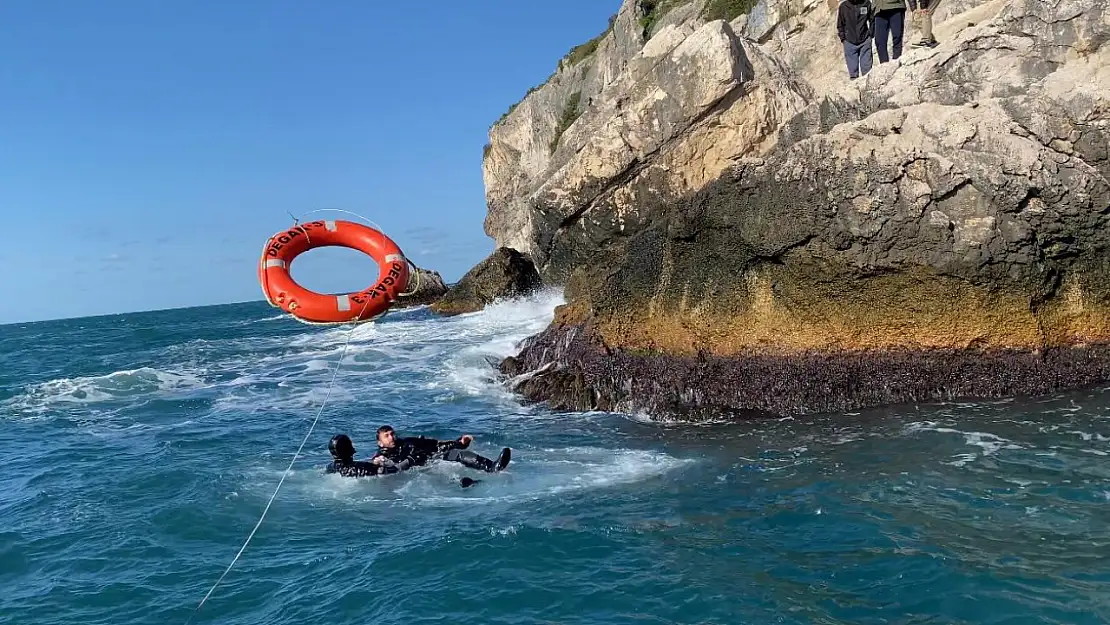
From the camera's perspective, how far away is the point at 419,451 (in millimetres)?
9539

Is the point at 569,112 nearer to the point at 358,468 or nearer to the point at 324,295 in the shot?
the point at 324,295

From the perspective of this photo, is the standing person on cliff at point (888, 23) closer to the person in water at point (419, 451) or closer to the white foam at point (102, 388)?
the person in water at point (419, 451)

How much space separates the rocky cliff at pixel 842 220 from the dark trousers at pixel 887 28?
0.77 ft

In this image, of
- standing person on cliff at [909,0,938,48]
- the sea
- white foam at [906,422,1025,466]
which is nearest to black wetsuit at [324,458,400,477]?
the sea

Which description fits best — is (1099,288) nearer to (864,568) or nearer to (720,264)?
(720,264)

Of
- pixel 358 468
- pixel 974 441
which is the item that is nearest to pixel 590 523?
pixel 358 468

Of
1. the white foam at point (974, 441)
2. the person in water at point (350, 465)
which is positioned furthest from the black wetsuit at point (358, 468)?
the white foam at point (974, 441)

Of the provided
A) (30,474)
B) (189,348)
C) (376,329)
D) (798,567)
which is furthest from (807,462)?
(189,348)

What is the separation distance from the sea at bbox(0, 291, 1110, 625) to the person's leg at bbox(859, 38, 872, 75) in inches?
204

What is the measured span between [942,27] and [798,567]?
9.72 meters

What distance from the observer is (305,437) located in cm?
1190

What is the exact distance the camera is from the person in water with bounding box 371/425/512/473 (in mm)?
9266

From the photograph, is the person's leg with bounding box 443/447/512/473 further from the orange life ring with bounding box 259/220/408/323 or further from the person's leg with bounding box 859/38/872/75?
the person's leg with bounding box 859/38/872/75

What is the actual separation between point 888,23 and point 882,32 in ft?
0.63
